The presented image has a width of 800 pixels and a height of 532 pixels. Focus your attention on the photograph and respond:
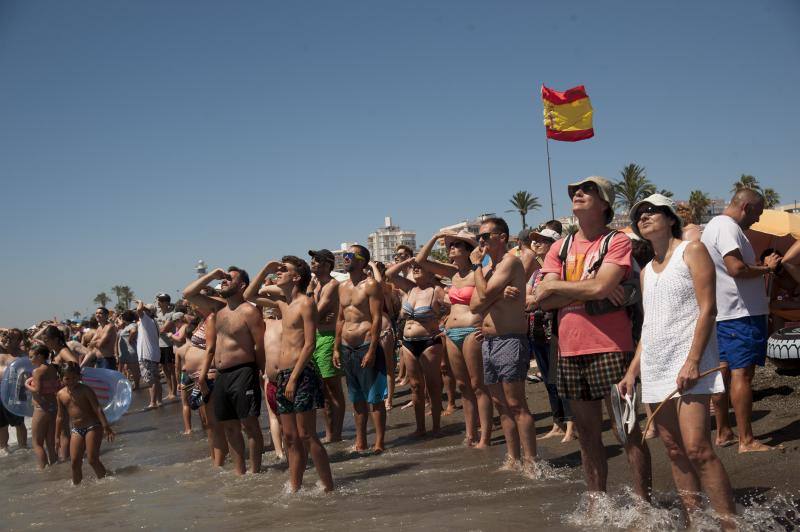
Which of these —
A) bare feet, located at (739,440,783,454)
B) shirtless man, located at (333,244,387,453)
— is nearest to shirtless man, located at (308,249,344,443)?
shirtless man, located at (333,244,387,453)

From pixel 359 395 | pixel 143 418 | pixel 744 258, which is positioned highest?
pixel 744 258

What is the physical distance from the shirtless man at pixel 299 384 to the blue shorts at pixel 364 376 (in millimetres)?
1618

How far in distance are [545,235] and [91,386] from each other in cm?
612

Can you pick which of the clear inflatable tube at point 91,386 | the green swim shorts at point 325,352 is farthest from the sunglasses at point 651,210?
the clear inflatable tube at point 91,386

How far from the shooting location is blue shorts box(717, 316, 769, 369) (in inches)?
227

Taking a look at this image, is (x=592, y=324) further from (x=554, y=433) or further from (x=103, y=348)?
(x=103, y=348)

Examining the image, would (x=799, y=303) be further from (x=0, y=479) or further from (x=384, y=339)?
(x=0, y=479)

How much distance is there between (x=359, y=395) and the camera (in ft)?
27.6

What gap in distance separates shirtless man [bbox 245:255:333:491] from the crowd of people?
2 centimetres

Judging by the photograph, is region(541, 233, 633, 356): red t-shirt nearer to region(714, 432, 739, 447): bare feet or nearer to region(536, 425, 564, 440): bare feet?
region(714, 432, 739, 447): bare feet

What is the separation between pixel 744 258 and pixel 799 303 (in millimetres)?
4258

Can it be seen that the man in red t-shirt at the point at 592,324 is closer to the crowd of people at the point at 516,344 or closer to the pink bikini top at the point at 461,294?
the crowd of people at the point at 516,344

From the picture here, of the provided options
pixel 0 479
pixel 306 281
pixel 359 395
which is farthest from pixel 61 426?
pixel 306 281

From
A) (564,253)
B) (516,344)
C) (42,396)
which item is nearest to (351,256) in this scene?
(516,344)
